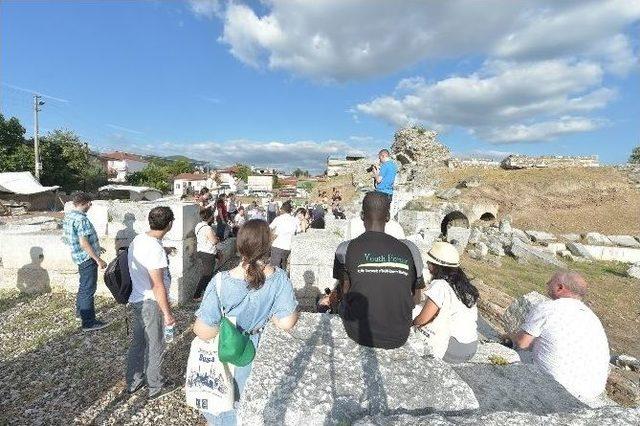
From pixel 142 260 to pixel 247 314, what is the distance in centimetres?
149

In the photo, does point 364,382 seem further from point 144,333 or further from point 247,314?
point 144,333

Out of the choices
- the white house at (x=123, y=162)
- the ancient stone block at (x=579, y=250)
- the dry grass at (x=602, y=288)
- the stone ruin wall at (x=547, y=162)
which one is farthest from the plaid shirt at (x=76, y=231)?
the white house at (x=123, y=162)

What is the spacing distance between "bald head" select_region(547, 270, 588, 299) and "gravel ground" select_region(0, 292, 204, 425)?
3.38 meters

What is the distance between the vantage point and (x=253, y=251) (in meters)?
2.36

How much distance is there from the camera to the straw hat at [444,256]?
3.02 m

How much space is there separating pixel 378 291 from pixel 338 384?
733mm

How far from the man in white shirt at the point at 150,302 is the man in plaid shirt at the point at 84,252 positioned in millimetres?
1583

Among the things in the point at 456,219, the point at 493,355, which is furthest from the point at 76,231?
the point at 456,219

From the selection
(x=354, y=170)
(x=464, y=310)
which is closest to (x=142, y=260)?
(x=464, y=310)

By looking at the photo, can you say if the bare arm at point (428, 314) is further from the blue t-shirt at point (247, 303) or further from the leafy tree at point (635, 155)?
the leafy tree at point (635, 155)

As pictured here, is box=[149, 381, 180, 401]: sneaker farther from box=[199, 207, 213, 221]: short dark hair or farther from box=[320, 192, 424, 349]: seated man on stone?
box=[199, 207, 213, 221]: short dark hair

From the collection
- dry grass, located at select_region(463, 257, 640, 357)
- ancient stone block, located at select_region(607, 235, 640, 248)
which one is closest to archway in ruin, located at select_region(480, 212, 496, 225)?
ancient stone block, located at select_region(607, 235, 640, 248)

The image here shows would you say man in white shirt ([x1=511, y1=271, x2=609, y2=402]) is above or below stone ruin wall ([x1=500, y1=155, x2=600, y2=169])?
below

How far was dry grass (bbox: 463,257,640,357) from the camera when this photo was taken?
9.99 metres
